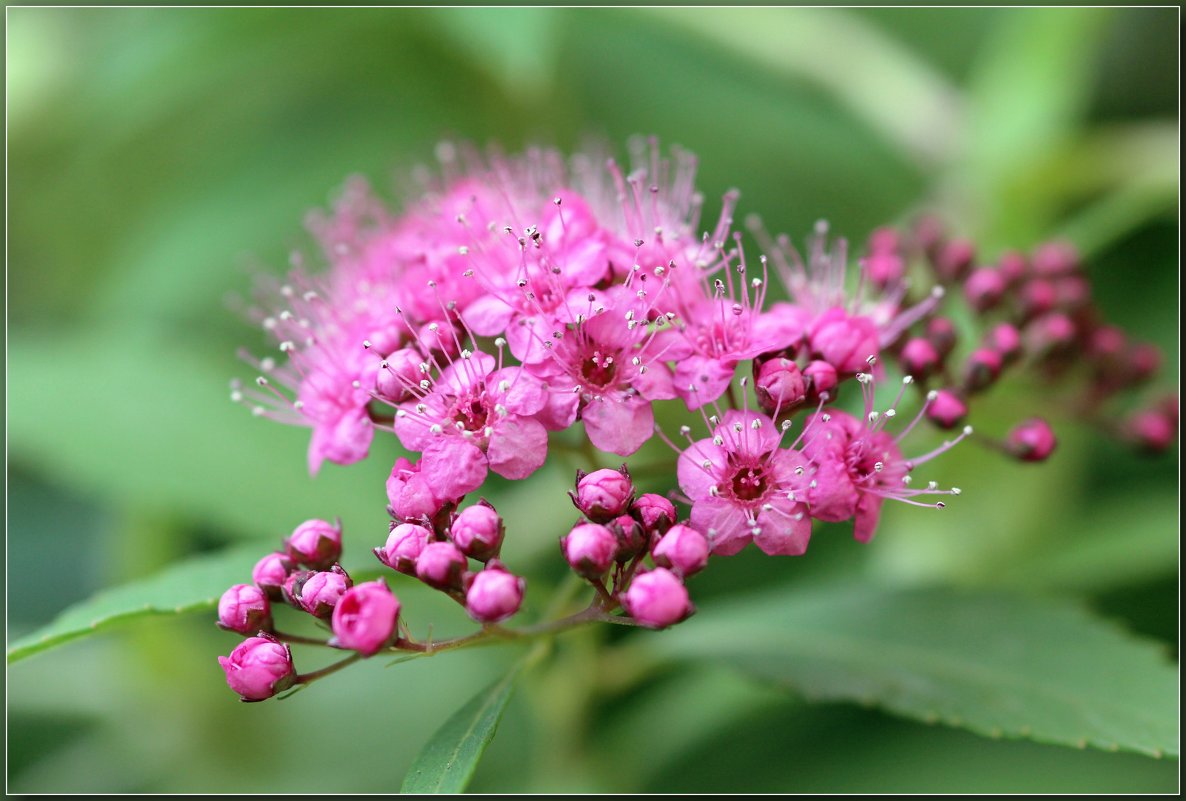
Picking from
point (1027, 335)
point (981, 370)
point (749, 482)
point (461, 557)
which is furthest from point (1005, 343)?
point (461, 557)

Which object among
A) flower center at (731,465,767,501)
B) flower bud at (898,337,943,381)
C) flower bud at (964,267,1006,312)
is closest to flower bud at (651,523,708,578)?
flower center at (731,465,767,501)

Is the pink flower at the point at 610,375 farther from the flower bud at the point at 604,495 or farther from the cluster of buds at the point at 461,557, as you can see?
the cluster of buds at the point at 461,557

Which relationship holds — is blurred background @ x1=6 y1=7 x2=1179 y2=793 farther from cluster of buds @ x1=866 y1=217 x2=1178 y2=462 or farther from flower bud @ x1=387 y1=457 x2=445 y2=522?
flower bud @ x1=387 y1=457 x2=445 y2=522

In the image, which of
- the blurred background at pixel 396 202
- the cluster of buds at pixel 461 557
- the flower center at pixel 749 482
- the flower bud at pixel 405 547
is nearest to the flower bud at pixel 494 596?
the cluster of buds at pixel 461 557

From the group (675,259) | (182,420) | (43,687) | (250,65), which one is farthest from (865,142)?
(43,687)

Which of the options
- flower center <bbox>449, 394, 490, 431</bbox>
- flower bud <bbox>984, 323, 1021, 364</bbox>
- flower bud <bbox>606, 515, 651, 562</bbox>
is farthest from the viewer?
flower bud <bbox>984, 323, 1021, 364</bbox>

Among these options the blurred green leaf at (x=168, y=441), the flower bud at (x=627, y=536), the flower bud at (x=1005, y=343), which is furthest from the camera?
the blurred green leaf at (x=168, y=441)

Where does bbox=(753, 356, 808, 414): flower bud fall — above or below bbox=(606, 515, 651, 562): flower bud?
above

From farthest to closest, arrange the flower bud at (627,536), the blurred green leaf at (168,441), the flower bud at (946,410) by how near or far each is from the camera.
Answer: the blurred green leaf at (168,441) < the flower bud at (946,410) < the flower bud at (627,536)
